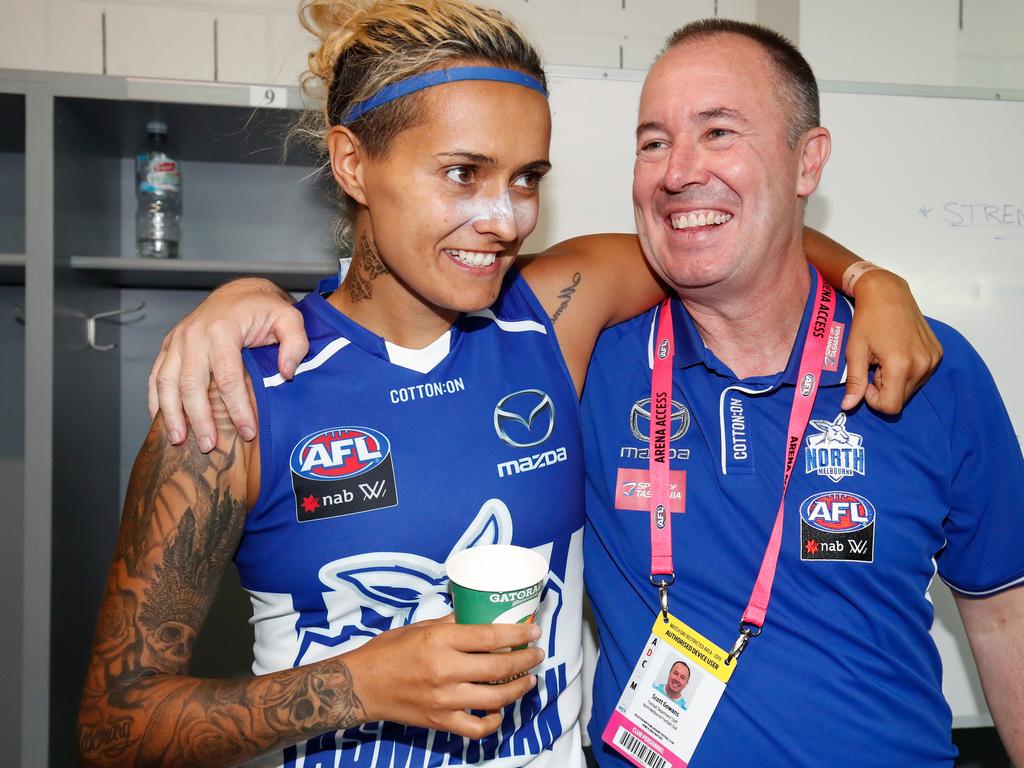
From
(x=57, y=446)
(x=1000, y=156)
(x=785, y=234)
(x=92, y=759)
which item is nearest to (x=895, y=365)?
(x=785, y=234)

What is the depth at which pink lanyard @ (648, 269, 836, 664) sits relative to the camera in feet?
4.20

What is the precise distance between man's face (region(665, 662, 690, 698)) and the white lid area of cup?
1.52ft

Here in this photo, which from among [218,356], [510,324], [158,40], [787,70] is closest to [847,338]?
[787,70]

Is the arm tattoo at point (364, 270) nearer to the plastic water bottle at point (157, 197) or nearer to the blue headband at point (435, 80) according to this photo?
the blue headband at point (435, 80)

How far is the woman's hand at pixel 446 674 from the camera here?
927mm

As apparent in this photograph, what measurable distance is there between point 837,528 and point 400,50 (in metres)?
1.04

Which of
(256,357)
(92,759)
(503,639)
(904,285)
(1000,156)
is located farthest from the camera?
(1000,156)

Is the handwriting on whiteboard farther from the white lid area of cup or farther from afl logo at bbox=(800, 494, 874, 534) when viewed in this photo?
the white lid area of cup

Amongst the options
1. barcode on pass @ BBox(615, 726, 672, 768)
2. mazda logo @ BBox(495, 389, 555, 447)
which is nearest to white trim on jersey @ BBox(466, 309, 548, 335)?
mazda logo @ BBox(495, 389, 555, 447)

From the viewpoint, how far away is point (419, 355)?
127 centimetres

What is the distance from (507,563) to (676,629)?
0.47m

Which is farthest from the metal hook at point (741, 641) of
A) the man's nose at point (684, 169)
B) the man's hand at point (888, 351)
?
the man's nose at point (684, 169)

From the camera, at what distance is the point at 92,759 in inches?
41.9

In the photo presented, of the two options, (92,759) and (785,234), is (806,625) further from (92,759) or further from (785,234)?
(92,759)
